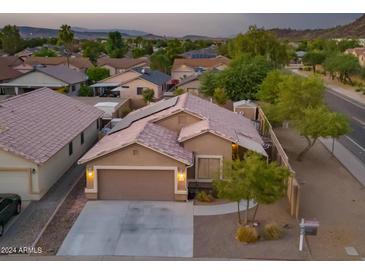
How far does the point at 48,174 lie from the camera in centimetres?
1930

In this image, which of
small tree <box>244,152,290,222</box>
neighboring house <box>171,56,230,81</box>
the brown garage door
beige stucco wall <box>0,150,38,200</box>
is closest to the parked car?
beige stucco wall <box>0,150,38,200</box>

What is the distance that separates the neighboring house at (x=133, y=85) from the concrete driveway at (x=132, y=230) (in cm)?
3281

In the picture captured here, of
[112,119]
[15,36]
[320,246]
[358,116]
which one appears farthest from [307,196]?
[15,36]

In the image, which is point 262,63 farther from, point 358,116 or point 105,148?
point 105,148

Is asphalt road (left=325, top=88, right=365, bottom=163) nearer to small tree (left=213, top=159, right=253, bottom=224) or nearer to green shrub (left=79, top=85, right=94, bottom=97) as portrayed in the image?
small tree (left=213, top=159, right=253, bottom=224)

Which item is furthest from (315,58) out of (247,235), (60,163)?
(247,235)

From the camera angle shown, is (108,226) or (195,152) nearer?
(108,226)

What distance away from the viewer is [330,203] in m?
18.3

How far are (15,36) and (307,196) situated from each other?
11846cm

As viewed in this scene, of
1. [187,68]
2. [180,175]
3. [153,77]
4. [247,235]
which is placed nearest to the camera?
[247,235]

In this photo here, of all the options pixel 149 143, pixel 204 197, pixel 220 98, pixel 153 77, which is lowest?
pixel 204 197

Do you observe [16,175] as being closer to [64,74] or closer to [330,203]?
[330,203]

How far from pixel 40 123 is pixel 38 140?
2281mm

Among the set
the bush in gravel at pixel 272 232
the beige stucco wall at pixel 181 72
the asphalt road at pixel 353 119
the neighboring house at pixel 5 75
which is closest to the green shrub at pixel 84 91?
the neighboring house at pixel 5 75
